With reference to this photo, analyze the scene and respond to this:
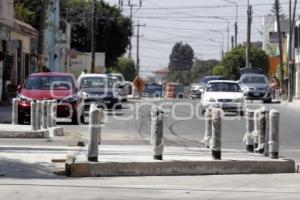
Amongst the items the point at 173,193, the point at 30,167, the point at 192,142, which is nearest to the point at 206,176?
the point at 173,193

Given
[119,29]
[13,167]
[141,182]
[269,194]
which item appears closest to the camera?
[269,194]

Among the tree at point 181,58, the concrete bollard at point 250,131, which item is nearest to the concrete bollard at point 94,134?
the concrete bollard at point 250,131

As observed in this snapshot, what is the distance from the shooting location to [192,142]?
20.6 metres

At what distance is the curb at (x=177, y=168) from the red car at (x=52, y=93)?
492 inches

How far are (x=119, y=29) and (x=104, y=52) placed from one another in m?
3.00

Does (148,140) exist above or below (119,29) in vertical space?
below

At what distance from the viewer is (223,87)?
34.3 metres

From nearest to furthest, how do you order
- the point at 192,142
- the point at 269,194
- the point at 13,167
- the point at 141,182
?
the point at 269,194
the point at 141,182
the point at 13,167
the point at 192,142

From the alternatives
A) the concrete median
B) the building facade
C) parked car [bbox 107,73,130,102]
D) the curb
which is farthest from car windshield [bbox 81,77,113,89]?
the curb

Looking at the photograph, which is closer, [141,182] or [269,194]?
[269,194]

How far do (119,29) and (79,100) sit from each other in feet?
185

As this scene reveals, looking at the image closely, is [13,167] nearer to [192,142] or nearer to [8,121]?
[192,142]

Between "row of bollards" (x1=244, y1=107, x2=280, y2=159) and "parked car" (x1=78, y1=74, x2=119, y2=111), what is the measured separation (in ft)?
65.1

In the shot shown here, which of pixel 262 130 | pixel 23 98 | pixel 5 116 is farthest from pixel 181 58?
pixel 262 130
